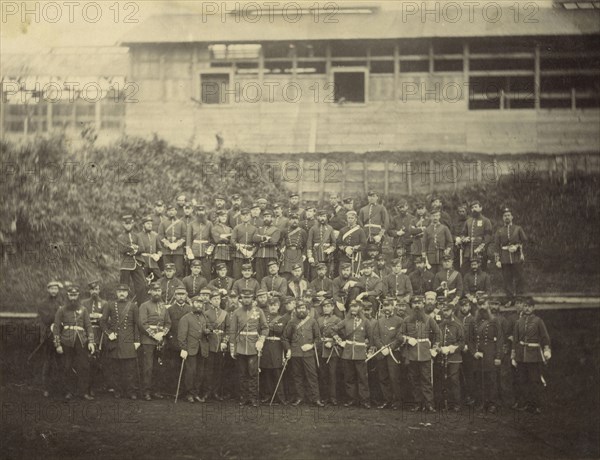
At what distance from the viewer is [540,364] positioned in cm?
541

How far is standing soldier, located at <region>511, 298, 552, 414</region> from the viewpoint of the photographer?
536 cm

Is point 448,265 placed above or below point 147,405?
above

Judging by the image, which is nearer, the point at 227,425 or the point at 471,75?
the point at 227,425

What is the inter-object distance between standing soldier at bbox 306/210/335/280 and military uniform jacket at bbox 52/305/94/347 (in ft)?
6.38

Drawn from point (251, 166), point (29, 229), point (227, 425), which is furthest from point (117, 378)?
point (251, 166)

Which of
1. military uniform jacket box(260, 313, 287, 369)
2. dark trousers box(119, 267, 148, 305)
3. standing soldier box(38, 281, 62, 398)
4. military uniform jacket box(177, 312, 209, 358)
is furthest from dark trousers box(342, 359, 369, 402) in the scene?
standing soldier box(38, 281, 62, 398)

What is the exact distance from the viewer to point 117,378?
5684 millimetres

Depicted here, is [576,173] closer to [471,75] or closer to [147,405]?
[471,75]

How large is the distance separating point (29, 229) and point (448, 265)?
11.7ft

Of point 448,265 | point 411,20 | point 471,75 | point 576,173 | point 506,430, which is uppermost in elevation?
point 411,20

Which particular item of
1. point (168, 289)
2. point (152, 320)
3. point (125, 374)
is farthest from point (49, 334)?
point (168, 289)

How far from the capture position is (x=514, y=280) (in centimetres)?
562

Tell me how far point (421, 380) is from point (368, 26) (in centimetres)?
291

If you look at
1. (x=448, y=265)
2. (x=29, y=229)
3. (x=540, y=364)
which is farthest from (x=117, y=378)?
(x=540, y=364)
